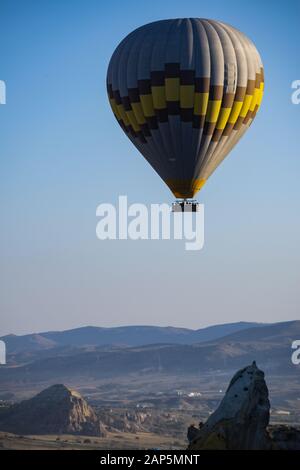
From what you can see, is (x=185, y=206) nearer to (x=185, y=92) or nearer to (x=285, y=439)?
(x=185, y=92)

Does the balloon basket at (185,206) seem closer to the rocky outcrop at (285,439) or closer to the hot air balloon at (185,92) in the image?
the hot air balloon at (185,92)

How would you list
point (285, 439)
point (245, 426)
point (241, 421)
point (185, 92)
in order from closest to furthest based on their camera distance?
1. point (285, 439)
2. point (245, 426)
3. point (241, 421)
4. point (185, 92)

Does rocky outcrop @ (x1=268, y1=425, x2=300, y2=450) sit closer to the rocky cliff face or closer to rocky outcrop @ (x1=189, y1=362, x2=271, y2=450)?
the rocky cliff face

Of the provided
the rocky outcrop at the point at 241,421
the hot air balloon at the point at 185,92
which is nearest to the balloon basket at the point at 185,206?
the hot air balloon at the point at 185,92

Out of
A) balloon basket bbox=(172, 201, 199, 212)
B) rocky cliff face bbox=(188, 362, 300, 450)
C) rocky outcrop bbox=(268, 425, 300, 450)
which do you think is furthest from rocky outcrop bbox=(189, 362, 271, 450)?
balloon basket bbox=(172, 201, 199, 212)

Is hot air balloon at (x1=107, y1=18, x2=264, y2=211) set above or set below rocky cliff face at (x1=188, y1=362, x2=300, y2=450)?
above

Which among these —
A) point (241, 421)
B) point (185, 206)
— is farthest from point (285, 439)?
point (185, 206)
